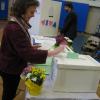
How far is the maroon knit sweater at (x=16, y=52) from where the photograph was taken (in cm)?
177

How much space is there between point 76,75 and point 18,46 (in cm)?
56

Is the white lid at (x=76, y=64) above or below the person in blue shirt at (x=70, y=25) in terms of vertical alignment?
above

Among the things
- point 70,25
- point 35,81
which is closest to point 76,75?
point 35,81

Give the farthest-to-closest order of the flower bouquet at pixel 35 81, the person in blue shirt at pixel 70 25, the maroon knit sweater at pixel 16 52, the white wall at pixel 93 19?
the white wall at pixel 93 19 < the person in blue shirt at pixel 70 25 < the flower bouquet at pixel 35 81 < the maroon knit sweater at pixel 16 52

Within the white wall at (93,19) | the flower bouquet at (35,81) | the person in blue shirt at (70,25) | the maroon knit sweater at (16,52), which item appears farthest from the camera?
the white wall at (93,19)

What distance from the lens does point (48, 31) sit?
17.2 feet

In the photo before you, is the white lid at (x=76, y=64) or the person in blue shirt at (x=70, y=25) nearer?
the white lid at (x=76, y=64)

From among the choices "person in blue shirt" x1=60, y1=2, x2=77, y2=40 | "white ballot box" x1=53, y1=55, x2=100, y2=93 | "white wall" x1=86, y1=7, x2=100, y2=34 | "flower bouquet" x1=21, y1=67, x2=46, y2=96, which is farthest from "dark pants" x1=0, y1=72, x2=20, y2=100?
"white wall" x1=86, y1=7, x2=100, y2=34

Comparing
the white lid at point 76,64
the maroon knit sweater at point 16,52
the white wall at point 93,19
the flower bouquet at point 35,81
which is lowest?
the white wall at point 93,19

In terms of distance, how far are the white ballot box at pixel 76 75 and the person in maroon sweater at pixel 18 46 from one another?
0.18 meters

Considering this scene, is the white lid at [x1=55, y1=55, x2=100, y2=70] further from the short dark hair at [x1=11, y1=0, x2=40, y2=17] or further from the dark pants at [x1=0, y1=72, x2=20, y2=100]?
the short dark hair at [x1=11, y1=0, x2=40, y2=17]

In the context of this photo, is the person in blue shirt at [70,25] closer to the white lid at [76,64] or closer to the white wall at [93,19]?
the white lid at [76,64]

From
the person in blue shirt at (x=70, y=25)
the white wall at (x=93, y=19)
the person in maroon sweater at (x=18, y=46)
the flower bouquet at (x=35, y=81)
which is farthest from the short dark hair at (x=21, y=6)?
the white wall at (x=93, y=19)

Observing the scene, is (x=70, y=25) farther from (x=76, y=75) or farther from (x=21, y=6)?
(x=21, y=6)
